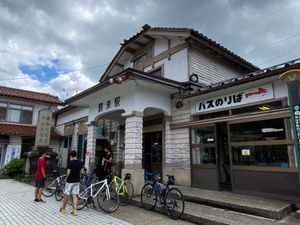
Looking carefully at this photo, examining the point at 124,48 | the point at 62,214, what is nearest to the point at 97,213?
the point at 62,214

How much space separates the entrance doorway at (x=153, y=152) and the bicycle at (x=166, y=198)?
327cm

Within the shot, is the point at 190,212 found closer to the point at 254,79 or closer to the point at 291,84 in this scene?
the point at 291,84

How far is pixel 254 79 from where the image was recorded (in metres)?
6.19

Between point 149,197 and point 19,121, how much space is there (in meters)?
16.6

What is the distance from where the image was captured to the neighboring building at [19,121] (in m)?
16.4

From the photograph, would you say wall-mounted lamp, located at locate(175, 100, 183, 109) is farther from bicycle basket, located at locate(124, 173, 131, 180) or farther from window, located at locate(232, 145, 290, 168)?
bicycle basket, located at locate(124, 173, 131, 180)

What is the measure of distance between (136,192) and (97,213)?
1683mm

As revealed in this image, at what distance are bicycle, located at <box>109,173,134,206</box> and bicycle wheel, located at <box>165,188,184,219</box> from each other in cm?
162

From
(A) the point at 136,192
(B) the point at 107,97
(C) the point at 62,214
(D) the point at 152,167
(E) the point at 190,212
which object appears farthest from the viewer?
(D) the point at 152,167

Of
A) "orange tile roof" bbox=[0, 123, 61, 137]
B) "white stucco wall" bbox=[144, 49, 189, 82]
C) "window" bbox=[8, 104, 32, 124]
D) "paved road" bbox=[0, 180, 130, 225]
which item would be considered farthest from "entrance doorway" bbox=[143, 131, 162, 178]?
"window" bbox=[8, 104, 32, 124]

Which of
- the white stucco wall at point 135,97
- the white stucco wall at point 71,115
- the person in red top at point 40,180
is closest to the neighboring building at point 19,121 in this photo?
the white stucco wall at point 71,115

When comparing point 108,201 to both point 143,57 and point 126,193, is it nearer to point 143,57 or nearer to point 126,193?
point 126,193

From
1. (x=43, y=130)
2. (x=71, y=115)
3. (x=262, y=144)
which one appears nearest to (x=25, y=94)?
(x=71, y=115)

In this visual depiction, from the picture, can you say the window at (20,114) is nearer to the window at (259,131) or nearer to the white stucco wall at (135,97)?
the white stucco wall at (135,97)
